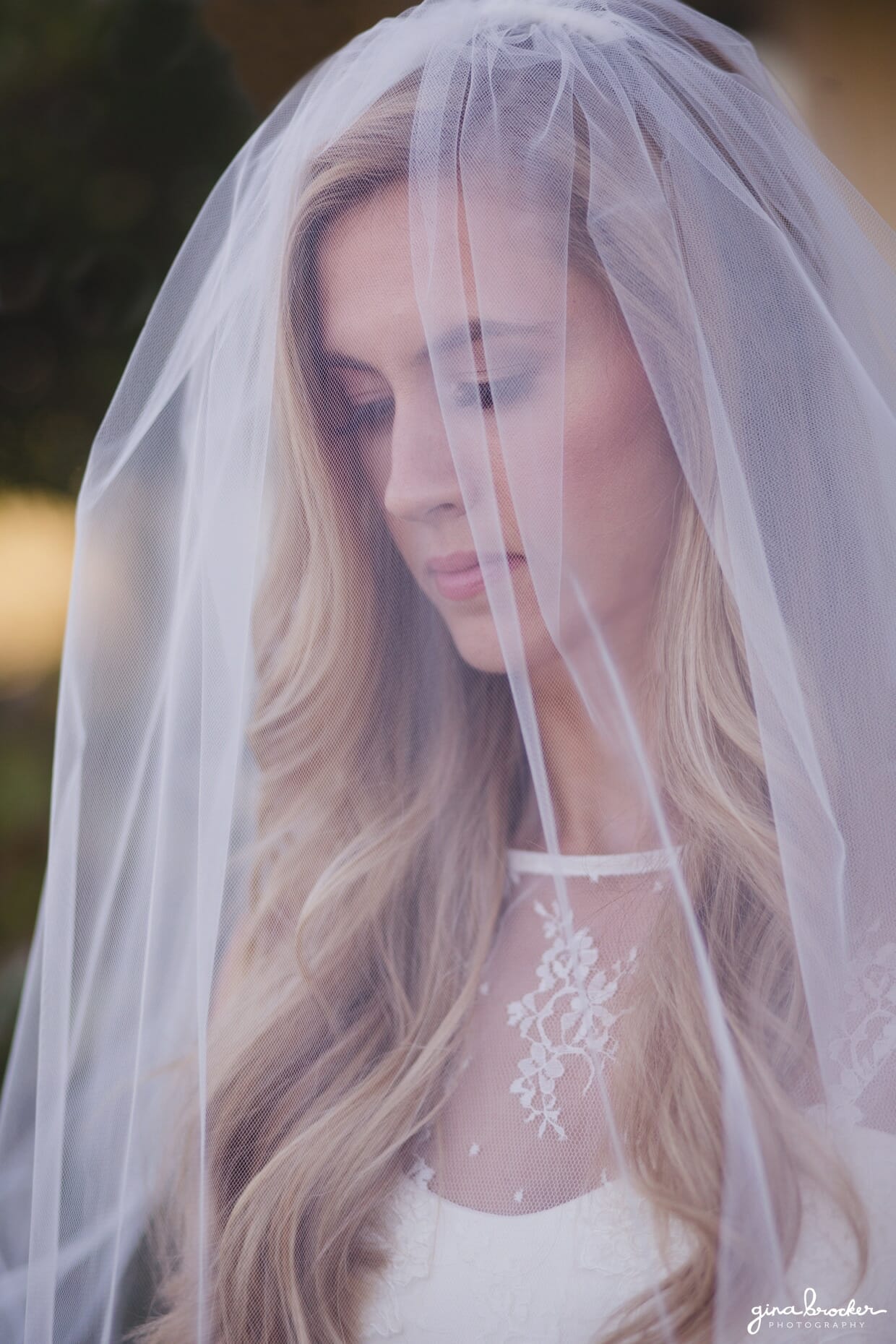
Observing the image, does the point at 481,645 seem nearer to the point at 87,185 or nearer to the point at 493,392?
the point at 493,392

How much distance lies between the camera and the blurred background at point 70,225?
128 centimetres

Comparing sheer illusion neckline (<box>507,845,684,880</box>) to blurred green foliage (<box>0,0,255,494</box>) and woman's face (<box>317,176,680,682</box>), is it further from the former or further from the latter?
blurred green foliage (<box>0,0,255,494</box>)

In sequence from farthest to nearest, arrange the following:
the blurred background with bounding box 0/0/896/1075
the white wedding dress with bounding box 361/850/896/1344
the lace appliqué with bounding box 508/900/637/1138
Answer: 1. the blurred background with bounding box 0/0/896/1075
2. the lace appliqué with bounding box 508/900/637/1138
3. the white wedding dress with bounding box 361/850/896/1344

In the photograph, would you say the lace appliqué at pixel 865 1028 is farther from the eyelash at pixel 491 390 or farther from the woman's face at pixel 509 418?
the eyelash at pixel 491 390

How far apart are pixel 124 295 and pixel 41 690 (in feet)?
1.69

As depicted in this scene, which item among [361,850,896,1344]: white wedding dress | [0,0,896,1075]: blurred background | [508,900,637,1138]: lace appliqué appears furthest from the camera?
[0,0,896,1075]: blurred background

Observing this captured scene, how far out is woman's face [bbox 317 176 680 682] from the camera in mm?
760

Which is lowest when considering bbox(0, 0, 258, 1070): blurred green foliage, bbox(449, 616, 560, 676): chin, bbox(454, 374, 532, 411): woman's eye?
bbox(449, 616, 560, 676): chin

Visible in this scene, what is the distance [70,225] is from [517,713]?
0.91 meters

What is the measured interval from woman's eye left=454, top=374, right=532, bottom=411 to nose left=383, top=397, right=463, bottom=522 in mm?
39

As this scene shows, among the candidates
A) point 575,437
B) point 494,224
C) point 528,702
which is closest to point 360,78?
point 494,224

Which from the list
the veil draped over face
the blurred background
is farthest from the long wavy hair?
the blurred background

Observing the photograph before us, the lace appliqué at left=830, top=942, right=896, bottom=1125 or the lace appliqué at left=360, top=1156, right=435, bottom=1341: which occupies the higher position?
the lace appliqué at left=830, top=942, right=896, bottom=1125

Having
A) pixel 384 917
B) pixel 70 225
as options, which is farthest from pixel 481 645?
pixel 70 225
